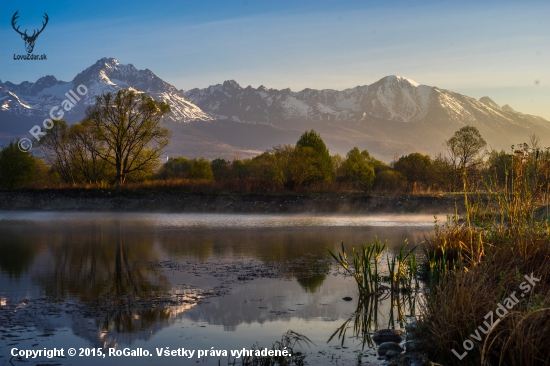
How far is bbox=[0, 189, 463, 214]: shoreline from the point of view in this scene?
1612 inches

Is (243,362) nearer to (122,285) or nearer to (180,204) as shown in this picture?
(122,285)

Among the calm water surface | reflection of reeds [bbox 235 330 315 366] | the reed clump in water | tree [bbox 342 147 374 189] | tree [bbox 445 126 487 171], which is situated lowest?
reflection of reeds [bbox 235 330 315 366]

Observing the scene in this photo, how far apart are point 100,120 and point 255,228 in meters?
24.9

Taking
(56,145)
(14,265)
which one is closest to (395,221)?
(14,265)

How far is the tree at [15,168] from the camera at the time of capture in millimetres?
53031

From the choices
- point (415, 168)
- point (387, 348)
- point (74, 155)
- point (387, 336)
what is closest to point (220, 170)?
point (415, 168)

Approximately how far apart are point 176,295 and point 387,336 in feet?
15.4

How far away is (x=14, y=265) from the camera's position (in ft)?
50.7

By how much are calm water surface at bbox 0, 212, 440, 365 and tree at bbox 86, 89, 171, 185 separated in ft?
79.8

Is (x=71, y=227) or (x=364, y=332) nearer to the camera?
(x=364, y=332)

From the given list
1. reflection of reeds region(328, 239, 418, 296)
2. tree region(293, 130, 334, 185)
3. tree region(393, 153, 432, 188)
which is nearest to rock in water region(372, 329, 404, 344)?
reflection of reeds region(328, 239, 418, 296)

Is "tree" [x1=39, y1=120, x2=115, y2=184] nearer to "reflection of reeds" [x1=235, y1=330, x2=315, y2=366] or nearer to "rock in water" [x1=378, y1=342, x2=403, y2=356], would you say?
"reflection of reeds" [x1=235, y1=330, x2=315, y2=366]

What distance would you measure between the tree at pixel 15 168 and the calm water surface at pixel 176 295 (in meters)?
32.3

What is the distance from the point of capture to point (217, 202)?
41.3 meters
